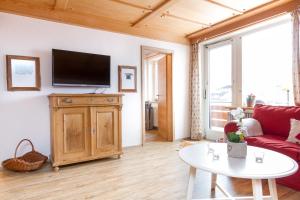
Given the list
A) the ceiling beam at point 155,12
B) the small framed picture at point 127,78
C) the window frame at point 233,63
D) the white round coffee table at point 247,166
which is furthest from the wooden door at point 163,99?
the white round coffee table at point 247,166

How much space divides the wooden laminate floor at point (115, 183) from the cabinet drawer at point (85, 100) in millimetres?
921

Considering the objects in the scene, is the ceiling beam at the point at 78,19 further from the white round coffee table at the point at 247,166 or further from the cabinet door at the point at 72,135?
the white round coffee table at the point at 247,166

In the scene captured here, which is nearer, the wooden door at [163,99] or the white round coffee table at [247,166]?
the white round coffee table at [247,166]

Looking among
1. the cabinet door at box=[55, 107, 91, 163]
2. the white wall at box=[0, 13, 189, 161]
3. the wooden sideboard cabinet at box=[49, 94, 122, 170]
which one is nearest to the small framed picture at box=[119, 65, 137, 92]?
the white wall at box=[0, 13, 189, 161]

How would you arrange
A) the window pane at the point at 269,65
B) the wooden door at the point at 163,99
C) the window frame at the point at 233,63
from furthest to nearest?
the wooden door at the point at 163,99
the window frame at the point at 233,63
the window pane at the point at 269,65

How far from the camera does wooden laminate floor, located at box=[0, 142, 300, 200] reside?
83.1 inches

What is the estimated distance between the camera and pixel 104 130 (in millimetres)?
3225

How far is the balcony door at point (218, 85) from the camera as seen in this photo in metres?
4.33

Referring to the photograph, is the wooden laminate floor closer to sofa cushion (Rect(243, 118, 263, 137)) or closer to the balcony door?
sofa cushion (Rect(243, 118, 263, 137))

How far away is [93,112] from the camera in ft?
10.2

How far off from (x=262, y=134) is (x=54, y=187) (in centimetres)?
276

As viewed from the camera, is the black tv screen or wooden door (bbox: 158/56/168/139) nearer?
the black tv screen

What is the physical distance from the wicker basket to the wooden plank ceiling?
2.00 m

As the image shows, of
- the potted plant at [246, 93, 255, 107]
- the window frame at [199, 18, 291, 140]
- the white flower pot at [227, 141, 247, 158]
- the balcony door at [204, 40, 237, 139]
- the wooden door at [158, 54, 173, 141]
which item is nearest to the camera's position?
the white flower pot at [227, 141, 247, 158]
